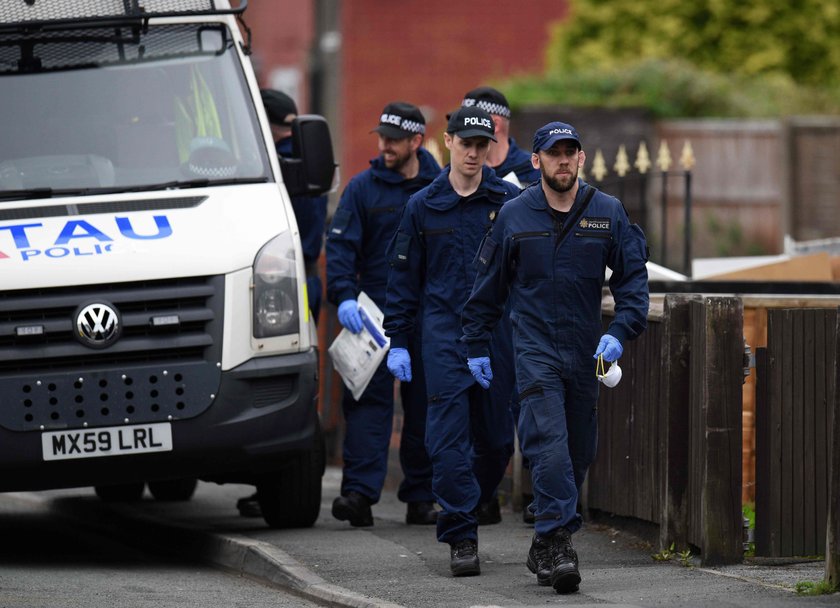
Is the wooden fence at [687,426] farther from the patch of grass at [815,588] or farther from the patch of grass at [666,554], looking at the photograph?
the patch of grass at [815,588]

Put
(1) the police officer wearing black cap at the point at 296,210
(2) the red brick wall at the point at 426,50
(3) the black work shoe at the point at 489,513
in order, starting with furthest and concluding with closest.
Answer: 1. (2) the red brick wall at the point at 426,50
2. (1) the police officer wearing black cap at the point at 296,210
3. (3) the black work shoe at the point at 489,513

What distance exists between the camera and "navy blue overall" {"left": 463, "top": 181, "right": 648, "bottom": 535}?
7.79 meters

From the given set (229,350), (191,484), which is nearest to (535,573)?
(229,350)

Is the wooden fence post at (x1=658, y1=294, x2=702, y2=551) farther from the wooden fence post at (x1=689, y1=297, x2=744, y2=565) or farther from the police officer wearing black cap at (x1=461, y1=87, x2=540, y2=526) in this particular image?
the police officer wearing black cap at (x1=461, y1=87, x2=540, y2=526)

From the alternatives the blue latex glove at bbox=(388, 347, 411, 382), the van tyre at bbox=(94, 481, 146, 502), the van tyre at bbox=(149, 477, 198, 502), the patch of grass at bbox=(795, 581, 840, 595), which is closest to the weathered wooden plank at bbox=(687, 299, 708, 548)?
the patch of grass at bbox=(795, 581, 840, 595)

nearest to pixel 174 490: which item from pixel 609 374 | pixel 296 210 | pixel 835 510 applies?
pixel 296 210

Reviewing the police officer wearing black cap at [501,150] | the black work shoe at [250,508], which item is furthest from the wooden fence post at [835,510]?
the black work shoe at [250,508]

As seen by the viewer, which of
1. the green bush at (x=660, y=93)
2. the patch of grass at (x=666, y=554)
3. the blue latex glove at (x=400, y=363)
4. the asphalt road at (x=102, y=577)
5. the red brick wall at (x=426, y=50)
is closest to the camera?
the asphalt road at (x=102, y=577)

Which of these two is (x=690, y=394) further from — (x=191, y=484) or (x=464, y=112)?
(x=191, y=484)

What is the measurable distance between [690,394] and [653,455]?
470 mm

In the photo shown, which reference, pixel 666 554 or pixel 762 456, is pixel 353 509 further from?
pixel 762 456

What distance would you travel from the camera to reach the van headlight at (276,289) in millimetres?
9008

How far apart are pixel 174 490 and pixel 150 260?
351 centimetres

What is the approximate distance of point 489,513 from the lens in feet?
32.7
